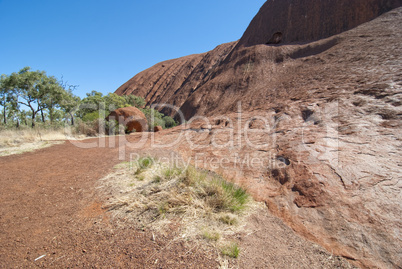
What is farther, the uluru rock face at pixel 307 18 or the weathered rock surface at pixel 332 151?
the uluru rock face at pixel 307 18

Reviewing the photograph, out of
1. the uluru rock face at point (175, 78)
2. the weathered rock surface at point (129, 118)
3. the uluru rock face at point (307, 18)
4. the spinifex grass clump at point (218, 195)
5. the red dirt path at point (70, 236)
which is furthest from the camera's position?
the uluru rock face at point (175, 78)

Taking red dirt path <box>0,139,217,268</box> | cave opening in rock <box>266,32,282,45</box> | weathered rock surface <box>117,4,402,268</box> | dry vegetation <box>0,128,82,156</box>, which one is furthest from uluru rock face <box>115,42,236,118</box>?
red dirt path <box>0,139,217,268</box>

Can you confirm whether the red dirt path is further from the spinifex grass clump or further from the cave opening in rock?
the cave opening in rock

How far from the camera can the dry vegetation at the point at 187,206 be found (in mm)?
2227

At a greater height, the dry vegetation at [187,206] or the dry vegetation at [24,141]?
the dry vegetation at [24,141]

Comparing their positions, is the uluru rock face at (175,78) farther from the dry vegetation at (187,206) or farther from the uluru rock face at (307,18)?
the dry vegetation at (187,206)

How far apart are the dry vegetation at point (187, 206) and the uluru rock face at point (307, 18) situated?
19.6m

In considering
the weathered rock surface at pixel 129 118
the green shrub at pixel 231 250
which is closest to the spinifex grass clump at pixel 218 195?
the green shrub at pixel 231 250

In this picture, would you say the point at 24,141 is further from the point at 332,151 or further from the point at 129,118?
the point at 332,151

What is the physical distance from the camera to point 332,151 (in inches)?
134

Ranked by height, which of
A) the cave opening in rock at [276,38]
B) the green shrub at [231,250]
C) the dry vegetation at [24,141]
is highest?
the cave opening in rock at [276,38]

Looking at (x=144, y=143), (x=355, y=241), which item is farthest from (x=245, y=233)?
(x=144, y=143)

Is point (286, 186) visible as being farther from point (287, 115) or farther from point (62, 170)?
point (62, 170)

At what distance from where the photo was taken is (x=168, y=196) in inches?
114
